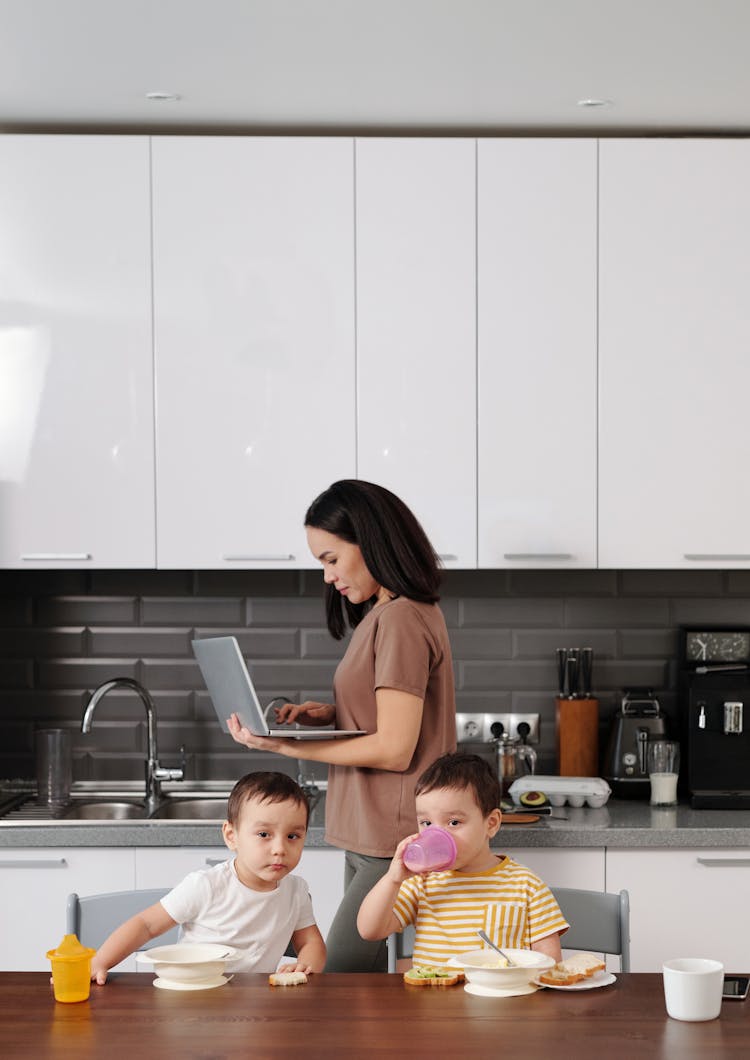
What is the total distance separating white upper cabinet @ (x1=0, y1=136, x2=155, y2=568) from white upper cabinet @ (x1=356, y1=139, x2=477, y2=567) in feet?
1.83

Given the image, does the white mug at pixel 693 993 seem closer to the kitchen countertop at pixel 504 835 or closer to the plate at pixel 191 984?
the plate at pixel 191 984

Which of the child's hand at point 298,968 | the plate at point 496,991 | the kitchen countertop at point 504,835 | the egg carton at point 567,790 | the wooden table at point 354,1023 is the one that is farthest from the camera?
the egg carton at point 567,790

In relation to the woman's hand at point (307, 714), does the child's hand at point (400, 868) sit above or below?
below

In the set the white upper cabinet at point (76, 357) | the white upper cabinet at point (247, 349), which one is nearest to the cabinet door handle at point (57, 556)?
the white upper cabinet at point (76, 357)

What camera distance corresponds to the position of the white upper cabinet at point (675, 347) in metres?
3.34

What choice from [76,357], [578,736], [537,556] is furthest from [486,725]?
[76,357]

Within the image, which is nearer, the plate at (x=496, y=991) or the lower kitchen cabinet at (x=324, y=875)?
the plate at (x=496, y=991)

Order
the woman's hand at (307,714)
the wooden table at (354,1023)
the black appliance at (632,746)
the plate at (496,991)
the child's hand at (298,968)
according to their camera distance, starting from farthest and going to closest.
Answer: the black appliance at (632,746) < the woman's hand at (307,714) < the child's hand at (298,968) < the plate at (496,991) < the wooden table at (354,1023)

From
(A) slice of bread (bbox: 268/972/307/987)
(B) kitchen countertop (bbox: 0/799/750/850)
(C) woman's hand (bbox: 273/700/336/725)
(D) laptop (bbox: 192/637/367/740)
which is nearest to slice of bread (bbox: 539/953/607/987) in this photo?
(A) slice of bread (bbox: 268/972/307/987)

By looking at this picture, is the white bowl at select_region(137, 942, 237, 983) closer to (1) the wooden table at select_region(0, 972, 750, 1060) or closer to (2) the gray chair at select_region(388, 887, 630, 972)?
(1) the wooden table at select_region(0, 972, 750, 1060)

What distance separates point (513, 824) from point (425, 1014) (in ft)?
4.41

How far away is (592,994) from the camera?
6.31 feet

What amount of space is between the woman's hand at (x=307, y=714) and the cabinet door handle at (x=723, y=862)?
945 millimetres

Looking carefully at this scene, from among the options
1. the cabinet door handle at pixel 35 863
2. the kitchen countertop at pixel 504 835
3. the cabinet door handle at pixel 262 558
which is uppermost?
the cabinet door handle at pixel 262 558
